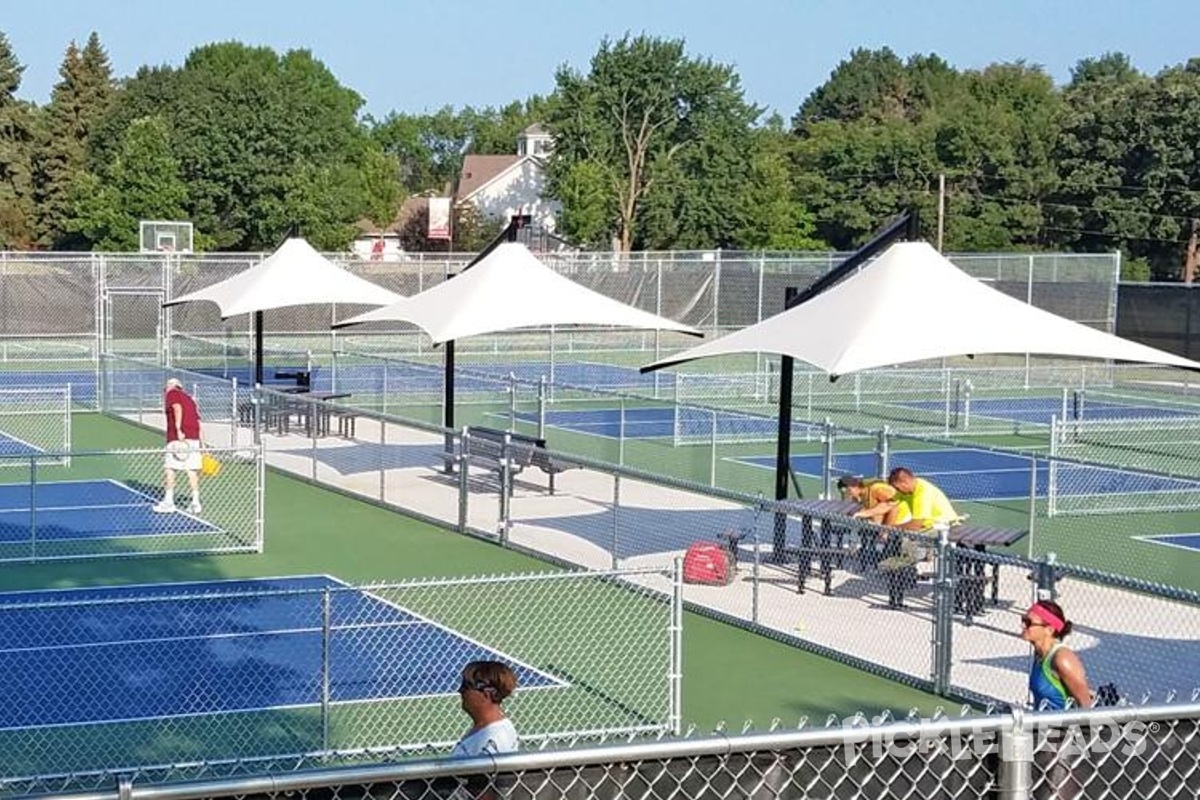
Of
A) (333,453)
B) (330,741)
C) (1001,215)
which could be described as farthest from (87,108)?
(330,741)

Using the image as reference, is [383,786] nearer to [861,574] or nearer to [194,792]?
[194,792]

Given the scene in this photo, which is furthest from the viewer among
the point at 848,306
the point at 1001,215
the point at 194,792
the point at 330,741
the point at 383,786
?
the point at 1001,215

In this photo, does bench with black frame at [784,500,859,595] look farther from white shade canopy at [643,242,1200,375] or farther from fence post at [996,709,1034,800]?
fence post at [996,709,1034,800]

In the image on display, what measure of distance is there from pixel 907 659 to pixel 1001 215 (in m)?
70.1

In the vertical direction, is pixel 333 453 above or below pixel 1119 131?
A: below

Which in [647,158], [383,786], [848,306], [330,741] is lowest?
[330,741]

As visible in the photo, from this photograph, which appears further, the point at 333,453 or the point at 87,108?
the point at 87,108

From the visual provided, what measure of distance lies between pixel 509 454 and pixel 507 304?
14.8ft

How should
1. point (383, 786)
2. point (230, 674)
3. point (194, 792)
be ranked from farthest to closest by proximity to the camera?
point (230, 674)
point (383, 786)
point (194, 792)

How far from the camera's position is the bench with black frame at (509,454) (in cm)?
1880

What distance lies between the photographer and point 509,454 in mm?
18609

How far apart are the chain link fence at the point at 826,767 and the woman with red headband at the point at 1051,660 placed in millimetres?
4897

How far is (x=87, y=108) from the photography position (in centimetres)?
8688

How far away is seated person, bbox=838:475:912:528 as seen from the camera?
1588cm
